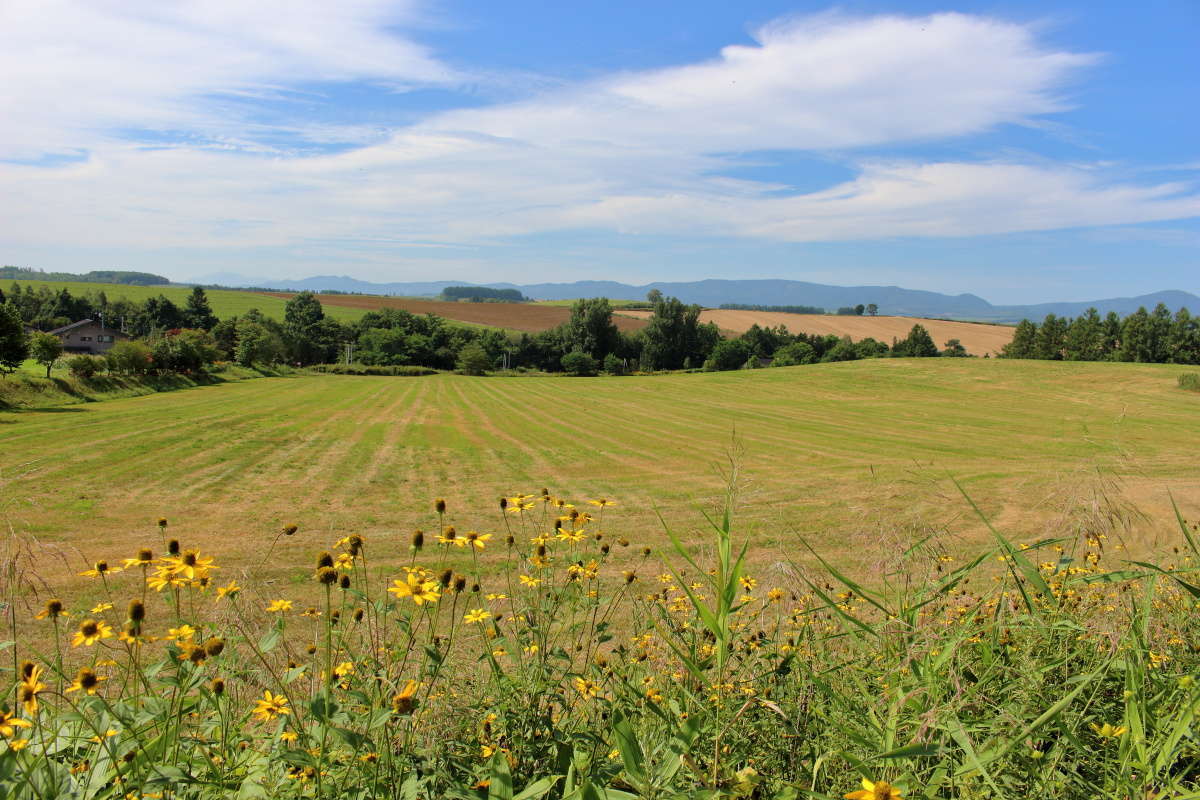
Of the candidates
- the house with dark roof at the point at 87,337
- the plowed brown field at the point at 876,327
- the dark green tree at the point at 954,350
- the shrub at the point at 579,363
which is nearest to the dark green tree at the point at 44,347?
the house with dark roof at the point at 87,337

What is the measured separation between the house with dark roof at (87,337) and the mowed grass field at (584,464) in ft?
108

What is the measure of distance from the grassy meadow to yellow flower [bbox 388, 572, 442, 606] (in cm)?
2

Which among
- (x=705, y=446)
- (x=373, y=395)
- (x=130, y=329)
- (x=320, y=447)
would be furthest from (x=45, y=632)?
(x=130, y=329)

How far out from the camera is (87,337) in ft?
211

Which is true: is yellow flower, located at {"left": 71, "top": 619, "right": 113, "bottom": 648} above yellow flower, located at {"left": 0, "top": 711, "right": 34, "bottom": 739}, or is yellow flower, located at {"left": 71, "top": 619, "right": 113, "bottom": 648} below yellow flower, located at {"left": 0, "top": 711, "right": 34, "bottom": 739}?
above

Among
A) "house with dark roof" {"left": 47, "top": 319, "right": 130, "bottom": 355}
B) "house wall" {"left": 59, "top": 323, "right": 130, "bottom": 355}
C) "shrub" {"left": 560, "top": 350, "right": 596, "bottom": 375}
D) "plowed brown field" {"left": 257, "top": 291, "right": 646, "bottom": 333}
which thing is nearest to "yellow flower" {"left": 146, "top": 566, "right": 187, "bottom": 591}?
"shrub" {"left": 560, "top": 350, "right": 596, "bottom": 375}

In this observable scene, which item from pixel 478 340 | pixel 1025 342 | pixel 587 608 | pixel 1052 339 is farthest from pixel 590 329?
pixel 587 608

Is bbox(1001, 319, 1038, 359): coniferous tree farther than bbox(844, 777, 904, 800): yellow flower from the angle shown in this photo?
Yes

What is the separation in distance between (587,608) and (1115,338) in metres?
77.7

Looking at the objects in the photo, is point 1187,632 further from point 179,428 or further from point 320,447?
point 179,428

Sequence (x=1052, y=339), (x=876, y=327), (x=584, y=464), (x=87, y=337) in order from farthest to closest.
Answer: (x=876, y=327) < (x=1052, y=339) < (x=87, y=337) < (x=584, y=464)

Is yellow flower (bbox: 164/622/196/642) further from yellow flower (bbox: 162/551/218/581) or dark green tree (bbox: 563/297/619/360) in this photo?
dark green tree (bbox: 563/297/619/360)

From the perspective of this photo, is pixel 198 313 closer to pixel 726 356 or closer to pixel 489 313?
pixel 489 313

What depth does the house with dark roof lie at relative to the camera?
62656 millimetres
